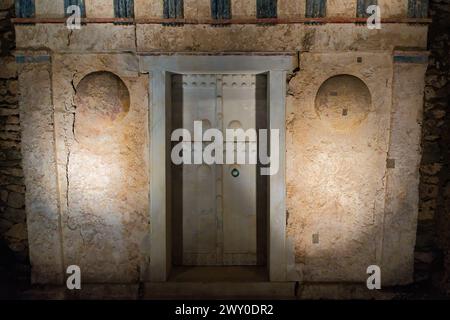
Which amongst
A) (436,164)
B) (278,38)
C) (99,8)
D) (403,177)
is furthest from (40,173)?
(436,164)

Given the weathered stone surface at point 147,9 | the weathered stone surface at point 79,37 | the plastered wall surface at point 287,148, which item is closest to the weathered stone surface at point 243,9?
the plastered wall surface at point 287,148

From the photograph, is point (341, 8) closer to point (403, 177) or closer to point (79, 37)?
point (403, 177)

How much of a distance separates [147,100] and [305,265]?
7.65ft

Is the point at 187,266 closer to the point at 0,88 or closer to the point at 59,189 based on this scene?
the point at 59,189

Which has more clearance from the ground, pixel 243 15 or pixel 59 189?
pixel 243 15

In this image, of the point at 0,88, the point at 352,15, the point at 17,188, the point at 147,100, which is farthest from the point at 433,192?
the point at 0,88

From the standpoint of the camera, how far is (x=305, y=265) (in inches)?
129

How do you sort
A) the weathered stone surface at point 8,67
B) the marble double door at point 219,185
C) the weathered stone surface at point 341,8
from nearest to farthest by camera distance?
the weathered stone surface at point 341,8, the weathered stone surface at point 8,67, the marble double door at point 219,185

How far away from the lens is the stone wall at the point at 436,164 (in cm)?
315

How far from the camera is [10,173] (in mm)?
3297

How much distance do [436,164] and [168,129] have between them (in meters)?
2.77

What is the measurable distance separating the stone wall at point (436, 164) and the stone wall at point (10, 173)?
4.14 meters

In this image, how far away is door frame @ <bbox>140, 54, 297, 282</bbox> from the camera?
3125mm

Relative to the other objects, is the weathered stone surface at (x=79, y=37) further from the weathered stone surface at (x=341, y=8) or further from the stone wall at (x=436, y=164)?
the stone wall at (x=436, y=164)
